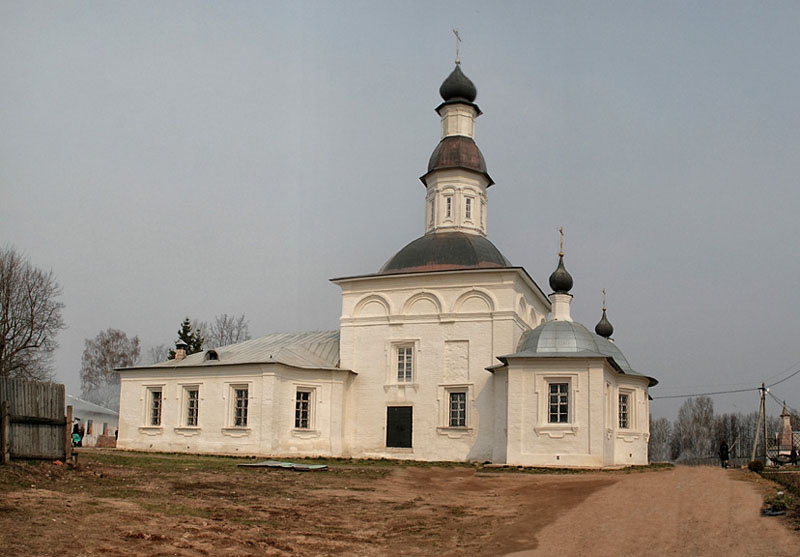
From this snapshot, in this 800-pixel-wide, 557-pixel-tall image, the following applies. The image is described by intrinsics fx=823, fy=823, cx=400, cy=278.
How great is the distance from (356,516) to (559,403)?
13128 millimetres

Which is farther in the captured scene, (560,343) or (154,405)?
(154,405)

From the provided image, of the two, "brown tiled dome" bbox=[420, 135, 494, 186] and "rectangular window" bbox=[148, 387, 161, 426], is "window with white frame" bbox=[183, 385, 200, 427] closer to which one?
"rectangular window" bbox=[148, 387, 161, 426]

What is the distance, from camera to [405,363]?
28.5m

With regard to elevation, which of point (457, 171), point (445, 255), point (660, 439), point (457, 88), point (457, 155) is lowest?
point (660, 439)

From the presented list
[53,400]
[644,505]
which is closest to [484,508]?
[644,505]

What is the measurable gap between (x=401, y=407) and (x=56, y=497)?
1769 cm

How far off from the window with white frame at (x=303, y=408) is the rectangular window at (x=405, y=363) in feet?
10.4

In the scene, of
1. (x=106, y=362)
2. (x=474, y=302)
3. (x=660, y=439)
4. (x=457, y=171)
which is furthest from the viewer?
(x=660, y=439)

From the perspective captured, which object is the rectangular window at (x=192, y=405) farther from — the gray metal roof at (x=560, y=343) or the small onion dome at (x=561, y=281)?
the small onion dome at (x=561, y=281)

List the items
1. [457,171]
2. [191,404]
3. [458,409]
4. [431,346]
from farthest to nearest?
1. [457,171]
2. [191,404]
3. [431,346]
4. [458,409]

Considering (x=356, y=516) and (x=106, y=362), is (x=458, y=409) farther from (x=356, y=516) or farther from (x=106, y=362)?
(x=106, y=362)

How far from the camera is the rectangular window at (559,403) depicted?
24.5 meters

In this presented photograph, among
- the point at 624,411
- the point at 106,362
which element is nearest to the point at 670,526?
the point at 624,411

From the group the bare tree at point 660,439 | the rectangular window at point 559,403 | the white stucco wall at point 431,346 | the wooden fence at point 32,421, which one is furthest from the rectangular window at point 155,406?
the bare tree at point 660,439
